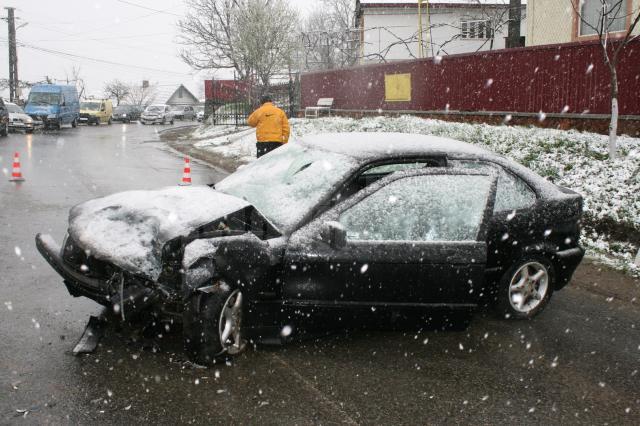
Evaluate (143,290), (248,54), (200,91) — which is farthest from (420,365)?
(200,91)

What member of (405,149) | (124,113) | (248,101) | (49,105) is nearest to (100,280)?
(405,149)

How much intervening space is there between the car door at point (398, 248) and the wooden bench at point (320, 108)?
67.9ft

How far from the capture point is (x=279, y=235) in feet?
13.1

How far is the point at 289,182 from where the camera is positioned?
4.59 m

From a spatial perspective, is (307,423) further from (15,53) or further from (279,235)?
(15,53)

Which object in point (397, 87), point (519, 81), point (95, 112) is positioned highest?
point (95, 112)

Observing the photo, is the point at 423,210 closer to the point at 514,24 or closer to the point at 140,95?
the point at 514,24

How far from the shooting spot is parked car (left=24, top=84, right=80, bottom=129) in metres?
31.9

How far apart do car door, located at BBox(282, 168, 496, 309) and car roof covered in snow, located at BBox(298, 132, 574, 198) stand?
11.8 inches

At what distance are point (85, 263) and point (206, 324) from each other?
115 centimetres

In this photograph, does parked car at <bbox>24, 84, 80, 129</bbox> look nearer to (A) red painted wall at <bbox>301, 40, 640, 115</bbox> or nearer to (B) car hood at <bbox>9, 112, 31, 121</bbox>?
(B) car hood at <bbox>9, 112, 31, 121</bbox>

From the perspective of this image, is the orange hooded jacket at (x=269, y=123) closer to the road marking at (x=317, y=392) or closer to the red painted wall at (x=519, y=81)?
the red painted wall at (x=519, y=81)

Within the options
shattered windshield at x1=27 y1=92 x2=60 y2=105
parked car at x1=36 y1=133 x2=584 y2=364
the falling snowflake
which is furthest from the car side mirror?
shattered windshield at x1=27 y1=92 x2=60 y2=105

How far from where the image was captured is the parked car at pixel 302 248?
146 inches
